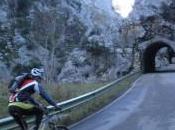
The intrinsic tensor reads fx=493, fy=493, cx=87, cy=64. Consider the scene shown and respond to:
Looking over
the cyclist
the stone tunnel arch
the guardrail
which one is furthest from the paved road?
the stone tunnel arch

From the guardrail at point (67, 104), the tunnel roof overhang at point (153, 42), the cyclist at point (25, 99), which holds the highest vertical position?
the tunnel roof overhang at point (153, 42)

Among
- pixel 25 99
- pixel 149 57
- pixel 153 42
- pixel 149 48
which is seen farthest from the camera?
pixel 149 57

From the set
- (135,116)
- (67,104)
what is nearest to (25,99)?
(67,104)

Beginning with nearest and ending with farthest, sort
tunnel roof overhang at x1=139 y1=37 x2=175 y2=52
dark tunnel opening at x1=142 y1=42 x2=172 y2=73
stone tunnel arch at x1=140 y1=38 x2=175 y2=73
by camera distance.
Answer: stone tunnel arch at x1=140 y1=38 x2=175 y2=73 → tunnel roof overhang at x1=139 y1=37 x2=175 y2=52 → dark tunnel opening at x1=142 y1=42 x2=172 y2=73

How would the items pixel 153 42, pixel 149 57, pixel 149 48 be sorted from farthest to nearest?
pixel 149 57 → pixel 149 48 → pixel 153 42

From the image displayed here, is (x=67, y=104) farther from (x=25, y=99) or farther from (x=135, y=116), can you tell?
(x=25, y=99)

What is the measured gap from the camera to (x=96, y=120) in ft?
49.6

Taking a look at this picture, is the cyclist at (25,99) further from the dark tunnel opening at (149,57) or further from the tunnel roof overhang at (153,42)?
the tunnel roof overhang at (153,42)

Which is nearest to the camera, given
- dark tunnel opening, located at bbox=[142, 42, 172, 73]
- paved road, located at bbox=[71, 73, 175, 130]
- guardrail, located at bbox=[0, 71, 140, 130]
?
guardrail, located at bbox=[0, 71, 140, 130]

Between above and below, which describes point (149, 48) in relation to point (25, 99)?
above

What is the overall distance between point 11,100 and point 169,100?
37.8 ft

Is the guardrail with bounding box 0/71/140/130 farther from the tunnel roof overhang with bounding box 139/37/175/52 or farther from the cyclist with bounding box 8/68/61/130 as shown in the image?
the tunnel roof overhang with bounding box 139/37/175/52

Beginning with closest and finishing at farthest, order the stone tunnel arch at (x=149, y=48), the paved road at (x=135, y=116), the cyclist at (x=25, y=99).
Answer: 1. the cyclist at (x=25, y=99)
2. the paved road at (x=135, y=116)
3. the stone tunnel arch at (x=149, y=48)


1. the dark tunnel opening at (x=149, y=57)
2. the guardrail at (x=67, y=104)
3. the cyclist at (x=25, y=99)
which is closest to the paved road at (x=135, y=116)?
the guardrail at (x=67, y=104)
